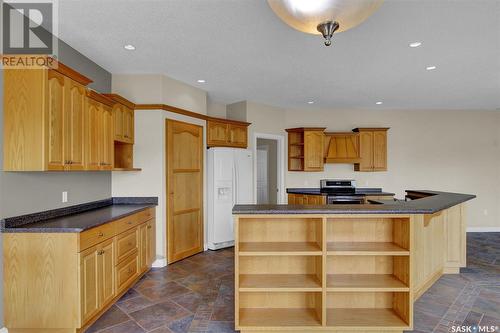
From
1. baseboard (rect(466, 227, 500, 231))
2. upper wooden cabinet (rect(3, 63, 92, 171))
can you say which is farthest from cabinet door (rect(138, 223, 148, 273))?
baseboard (rect(466, 227, 500, 231))

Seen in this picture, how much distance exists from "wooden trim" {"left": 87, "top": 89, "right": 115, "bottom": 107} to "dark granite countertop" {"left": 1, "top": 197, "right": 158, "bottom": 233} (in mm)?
1190

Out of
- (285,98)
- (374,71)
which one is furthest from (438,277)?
(285,98)

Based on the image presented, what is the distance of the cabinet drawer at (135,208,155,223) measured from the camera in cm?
325

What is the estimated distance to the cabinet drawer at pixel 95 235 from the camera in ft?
7.29

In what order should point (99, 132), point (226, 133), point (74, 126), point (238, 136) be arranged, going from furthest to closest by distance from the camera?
point (238, 136)
point (226, 133)
point (99, 132)
point (74, 126)

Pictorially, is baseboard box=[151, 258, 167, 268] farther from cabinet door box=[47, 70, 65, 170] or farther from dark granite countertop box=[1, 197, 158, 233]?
cabinet door box=[47, 70, 65, 170]

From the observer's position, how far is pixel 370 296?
2336 millimetres

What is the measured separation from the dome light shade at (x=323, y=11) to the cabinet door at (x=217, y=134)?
10.6 feet

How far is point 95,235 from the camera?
94.2 inches

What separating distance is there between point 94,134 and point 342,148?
→ 15.3ft

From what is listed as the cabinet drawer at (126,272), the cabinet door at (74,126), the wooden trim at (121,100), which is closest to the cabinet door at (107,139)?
the wooden trim at (121,100)

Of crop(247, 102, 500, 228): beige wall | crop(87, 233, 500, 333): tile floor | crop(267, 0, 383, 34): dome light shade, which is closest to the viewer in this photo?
crop(267, 0, 383, 34): dome light shade

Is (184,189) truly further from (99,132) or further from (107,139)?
(99,132)

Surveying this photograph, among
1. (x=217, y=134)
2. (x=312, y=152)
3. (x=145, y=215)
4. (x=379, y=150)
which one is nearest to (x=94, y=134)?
(x=145, y=215)
